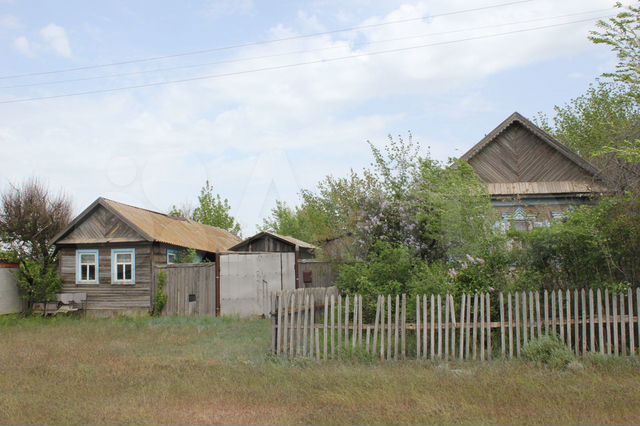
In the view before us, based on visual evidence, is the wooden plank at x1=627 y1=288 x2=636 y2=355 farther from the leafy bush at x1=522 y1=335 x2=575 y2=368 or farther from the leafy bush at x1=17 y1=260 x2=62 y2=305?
the leafy bush at x1=17 y1=260 x2=62 y2=305

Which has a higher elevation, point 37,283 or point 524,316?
point 524,316

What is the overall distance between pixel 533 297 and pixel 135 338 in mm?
9945

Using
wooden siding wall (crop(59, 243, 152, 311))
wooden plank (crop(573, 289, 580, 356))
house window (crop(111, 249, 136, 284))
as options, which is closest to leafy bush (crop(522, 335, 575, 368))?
wooden plank (crop(573, 289, 580, 356))

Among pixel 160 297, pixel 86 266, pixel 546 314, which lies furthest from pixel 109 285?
pixel 546 314

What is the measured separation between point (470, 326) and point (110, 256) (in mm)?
16061

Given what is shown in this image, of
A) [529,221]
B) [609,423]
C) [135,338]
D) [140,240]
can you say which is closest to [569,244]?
[529,221]

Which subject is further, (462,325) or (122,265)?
(122,265)

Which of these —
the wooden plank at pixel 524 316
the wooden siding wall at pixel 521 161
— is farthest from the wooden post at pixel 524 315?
the wooden siding wall at pixel 521 161

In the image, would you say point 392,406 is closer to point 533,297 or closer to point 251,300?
point 533,297

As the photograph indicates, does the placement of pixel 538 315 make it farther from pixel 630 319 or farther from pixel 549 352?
pixel 630 319

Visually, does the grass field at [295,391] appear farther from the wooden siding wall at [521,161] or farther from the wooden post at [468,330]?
the wooden siding wall at [521,161]

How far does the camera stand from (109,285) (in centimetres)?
2189

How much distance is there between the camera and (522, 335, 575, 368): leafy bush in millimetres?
9023

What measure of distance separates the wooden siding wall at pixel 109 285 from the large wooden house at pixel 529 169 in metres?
12.6
